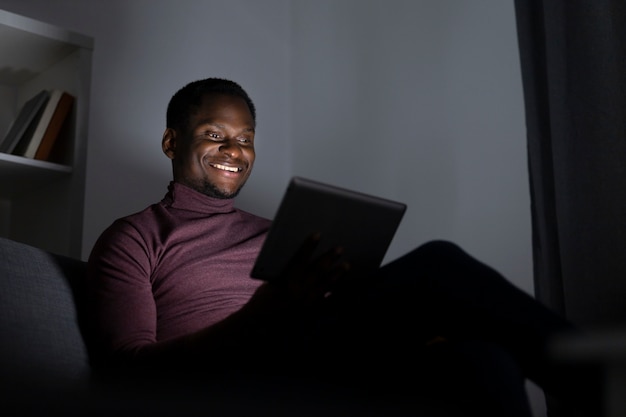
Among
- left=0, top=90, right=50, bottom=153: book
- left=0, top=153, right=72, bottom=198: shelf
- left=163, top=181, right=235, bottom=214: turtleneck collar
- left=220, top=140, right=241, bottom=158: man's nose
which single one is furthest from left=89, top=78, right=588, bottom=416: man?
left=0, top=90, right=50, bottom=153: book

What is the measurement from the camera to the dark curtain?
1.93 m

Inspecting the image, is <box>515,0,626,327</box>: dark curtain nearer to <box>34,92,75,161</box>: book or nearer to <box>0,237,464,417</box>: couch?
<box>0,237,464,417</box>: couch

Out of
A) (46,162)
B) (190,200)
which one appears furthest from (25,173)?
(190,200)

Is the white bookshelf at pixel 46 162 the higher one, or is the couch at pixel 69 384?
the white bookshelf at pixel 46 162

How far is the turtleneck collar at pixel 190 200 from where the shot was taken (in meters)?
1.86

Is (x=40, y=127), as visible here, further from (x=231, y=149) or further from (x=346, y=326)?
(x=346, y=326)

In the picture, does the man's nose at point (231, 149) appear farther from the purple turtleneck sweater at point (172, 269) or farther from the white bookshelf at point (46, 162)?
the white bookshelf at point (46, 162)

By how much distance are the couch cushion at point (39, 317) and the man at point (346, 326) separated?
0.17 feet

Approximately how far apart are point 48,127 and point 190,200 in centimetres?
66

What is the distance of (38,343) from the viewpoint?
1.34m

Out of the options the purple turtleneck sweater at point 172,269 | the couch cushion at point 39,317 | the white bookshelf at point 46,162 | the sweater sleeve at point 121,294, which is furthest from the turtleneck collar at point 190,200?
the white bookshelf at point 46,162

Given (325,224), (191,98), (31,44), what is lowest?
(325,224)

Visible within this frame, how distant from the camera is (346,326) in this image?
1.21 meters

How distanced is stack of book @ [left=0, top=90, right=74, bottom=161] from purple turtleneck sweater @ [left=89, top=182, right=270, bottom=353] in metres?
0.61
